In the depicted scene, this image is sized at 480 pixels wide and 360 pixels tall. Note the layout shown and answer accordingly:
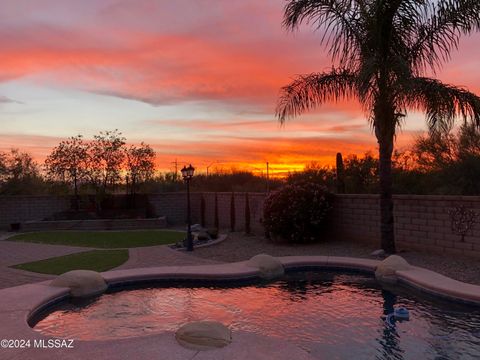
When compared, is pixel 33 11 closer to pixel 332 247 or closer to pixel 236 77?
pixel 236 77

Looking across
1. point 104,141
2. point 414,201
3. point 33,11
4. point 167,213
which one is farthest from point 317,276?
point 104,141

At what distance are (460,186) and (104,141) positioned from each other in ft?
62.8

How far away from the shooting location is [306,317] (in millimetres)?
7461

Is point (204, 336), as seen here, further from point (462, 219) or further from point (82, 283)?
point (462, 219)

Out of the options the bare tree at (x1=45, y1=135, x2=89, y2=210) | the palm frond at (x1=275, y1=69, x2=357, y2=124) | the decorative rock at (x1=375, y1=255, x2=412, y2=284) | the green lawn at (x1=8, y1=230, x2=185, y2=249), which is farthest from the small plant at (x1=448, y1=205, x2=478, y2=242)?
the bare tree at (x1=45, y1=135, x2=89, y2=210)

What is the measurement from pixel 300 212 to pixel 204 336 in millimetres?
10040

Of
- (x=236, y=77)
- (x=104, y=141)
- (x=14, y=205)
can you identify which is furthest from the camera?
(x=104, y=141)

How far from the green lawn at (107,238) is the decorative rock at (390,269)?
357 inches

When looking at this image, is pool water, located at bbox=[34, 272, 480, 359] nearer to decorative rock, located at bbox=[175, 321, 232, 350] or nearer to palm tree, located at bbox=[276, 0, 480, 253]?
decorative rock, located at bbox=[175, 321, 232, 350]

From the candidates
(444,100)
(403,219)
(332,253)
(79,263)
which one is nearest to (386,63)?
(444,100)

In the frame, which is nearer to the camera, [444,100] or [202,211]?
[444,100]

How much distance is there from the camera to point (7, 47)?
571 inches

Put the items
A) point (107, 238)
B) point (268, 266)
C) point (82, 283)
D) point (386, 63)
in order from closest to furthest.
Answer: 1. point (82, 283)
2. point (268, 266)
3. point (386, 63)
4. point (107, 238)

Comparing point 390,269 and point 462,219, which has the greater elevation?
point 462,219
